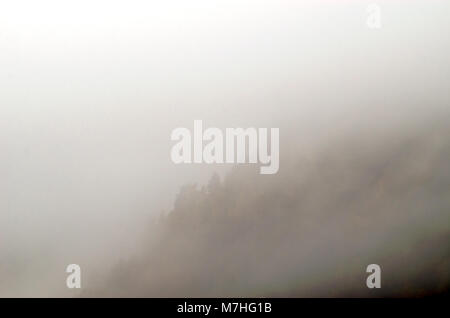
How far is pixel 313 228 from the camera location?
6.66ft

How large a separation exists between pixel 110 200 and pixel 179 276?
52 cm

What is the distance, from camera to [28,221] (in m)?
2.04

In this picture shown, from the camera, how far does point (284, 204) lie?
2.03 metres

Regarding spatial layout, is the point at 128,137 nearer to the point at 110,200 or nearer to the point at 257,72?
the point at 110,200

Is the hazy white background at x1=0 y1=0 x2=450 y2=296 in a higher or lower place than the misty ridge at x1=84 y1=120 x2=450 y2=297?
higher

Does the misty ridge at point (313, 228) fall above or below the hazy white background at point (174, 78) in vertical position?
below

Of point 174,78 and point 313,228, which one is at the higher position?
point 174,78

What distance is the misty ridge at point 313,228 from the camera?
2018mm

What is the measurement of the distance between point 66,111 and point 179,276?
1.01 metres

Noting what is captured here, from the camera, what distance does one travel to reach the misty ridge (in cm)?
202
